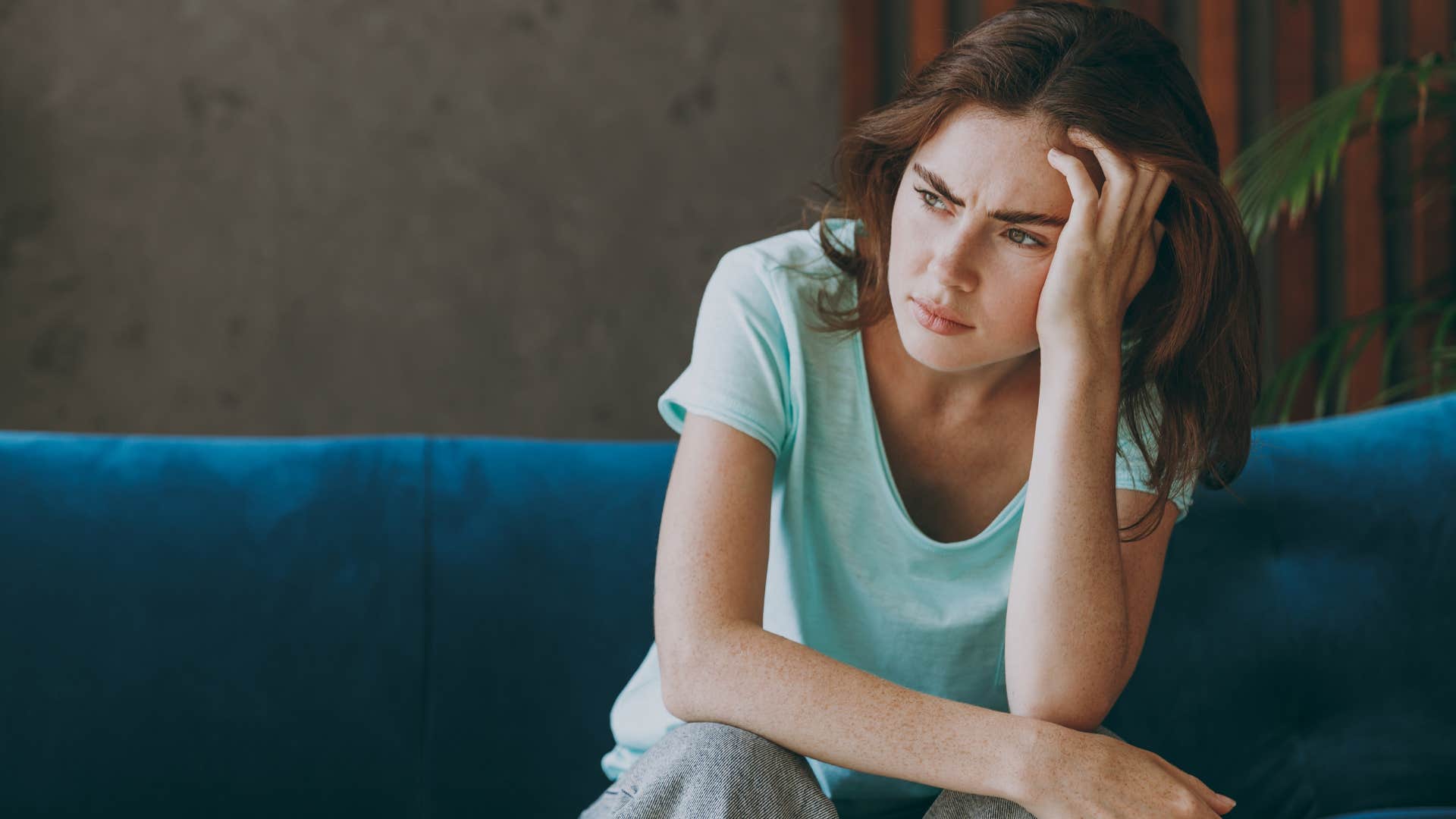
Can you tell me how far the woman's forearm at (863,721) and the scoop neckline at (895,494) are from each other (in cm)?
19

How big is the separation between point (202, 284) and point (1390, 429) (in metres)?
1.83

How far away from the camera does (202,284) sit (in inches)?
Answer: 82.7

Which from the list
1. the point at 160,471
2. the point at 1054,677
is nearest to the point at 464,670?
the point at 160,471

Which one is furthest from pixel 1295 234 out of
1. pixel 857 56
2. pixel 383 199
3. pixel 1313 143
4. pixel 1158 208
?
pixel 383 199

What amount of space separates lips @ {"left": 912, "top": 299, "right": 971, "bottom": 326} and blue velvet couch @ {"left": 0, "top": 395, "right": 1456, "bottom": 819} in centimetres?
46

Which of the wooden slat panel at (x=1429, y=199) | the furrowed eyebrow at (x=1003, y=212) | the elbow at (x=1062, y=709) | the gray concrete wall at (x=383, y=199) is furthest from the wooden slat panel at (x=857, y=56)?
the elbow at (x=1062, y=709)

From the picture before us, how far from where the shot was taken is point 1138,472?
1.12 m

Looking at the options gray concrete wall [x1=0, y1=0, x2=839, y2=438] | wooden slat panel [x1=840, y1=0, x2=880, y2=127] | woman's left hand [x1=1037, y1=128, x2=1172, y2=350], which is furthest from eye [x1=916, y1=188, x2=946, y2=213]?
wooden slat panel [x1=840, y1=0, x2=880, y2=127]

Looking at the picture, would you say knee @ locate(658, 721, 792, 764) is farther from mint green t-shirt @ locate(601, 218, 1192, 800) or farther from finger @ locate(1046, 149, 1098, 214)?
finger @ locate(1046, 149, 1098, 214)

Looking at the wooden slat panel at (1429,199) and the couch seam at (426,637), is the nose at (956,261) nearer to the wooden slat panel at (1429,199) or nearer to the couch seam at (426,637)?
the couch seam at (426,637)

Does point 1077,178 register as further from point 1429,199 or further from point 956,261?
point 1429,199

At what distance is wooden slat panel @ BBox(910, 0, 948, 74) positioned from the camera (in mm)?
2311

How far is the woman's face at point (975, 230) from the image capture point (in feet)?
3.22

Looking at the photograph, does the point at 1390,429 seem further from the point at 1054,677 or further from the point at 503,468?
the point at 503,468
